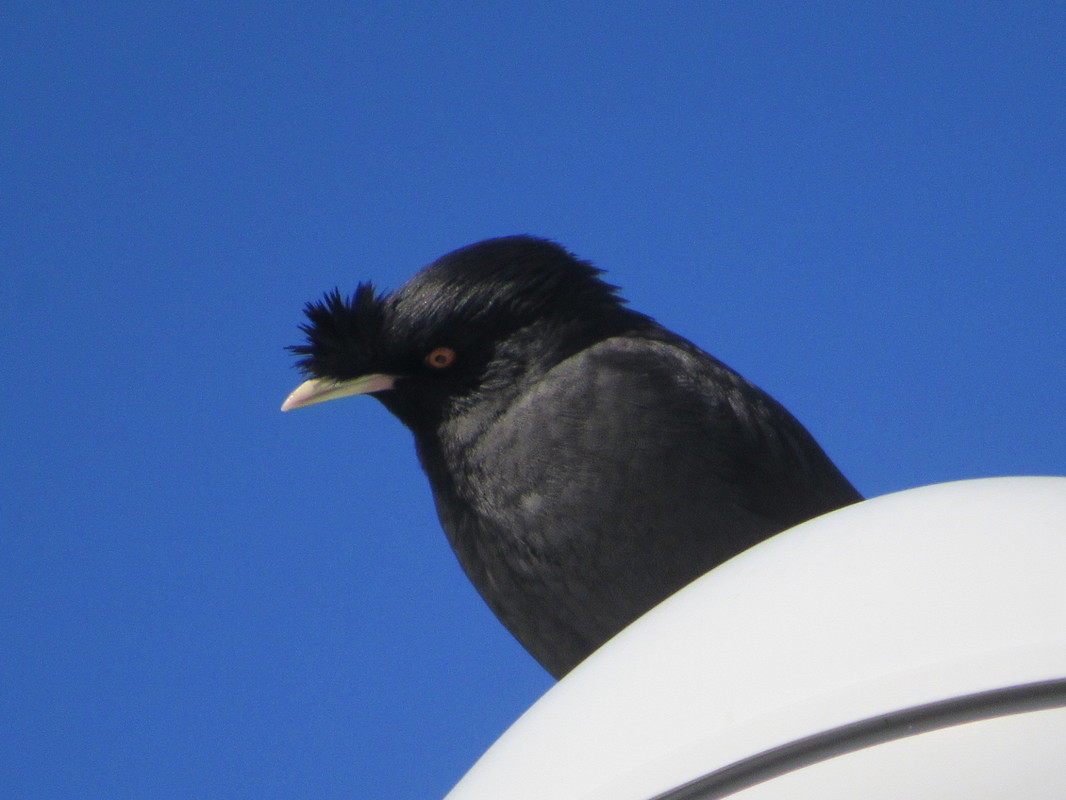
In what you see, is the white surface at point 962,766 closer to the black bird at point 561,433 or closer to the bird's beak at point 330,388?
the black bird at point 561,433

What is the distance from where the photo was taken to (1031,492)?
4.13 feet

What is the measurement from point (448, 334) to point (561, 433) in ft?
1.76

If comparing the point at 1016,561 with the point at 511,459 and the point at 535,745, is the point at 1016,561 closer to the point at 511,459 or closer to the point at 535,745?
the point at 535,745

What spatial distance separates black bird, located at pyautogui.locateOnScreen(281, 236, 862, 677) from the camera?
10.8 ft

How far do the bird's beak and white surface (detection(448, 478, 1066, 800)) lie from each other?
2599mm

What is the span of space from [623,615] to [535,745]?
2.16 metres

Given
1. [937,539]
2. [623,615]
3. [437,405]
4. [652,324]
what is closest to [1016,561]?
[937,539]

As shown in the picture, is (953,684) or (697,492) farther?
(697,492)

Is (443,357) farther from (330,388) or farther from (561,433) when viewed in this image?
(561,433)

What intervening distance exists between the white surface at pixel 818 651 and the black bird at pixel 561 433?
201cm

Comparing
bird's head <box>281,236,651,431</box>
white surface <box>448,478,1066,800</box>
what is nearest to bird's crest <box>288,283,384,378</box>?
bird's head <box>281,236,651,431</box>

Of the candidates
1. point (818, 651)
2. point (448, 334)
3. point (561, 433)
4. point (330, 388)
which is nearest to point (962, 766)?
point (818, 651)

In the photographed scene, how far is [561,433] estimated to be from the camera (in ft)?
11.2

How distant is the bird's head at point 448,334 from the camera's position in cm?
373
